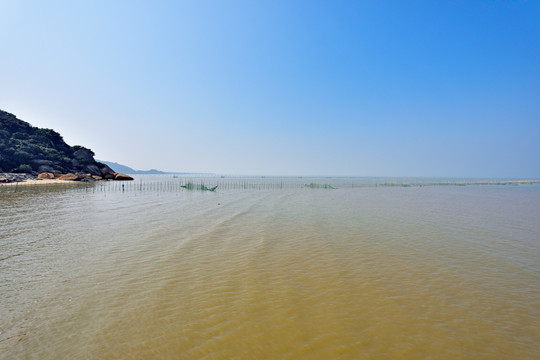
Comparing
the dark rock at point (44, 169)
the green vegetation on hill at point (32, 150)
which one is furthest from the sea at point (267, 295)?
the green vegetation on hill at point (32, 150)

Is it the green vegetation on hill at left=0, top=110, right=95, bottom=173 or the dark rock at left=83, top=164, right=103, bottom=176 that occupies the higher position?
the green vegetation on hill at left=0, top=110, right=95, bottom=173

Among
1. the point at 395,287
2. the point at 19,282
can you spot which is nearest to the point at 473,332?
the point at 395,287

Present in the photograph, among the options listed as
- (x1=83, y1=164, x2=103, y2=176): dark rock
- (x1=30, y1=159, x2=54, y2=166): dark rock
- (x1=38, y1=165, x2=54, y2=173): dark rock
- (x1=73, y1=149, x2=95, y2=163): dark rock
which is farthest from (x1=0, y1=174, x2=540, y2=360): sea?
(x1=73, y1=149, x2=95, y2=163): dark rock

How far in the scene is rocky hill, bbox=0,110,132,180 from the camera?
51812 millimetres

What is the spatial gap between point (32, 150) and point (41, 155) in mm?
1972

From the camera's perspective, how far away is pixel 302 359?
11.9 ft

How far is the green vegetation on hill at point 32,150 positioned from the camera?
169ft

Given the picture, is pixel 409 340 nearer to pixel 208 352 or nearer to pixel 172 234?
pixel 208 352

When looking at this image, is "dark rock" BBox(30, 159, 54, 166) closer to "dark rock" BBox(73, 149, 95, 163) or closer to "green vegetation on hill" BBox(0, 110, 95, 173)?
"green vegetation on hill" BBox(0, 110, 95, 173)

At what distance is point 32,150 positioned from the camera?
5662 cm

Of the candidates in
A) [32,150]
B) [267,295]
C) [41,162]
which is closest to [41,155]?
Answer: [32,150]

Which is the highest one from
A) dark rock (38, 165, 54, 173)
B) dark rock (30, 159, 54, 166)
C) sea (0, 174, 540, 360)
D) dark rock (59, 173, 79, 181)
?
dark rock (30, 159, 54, 166)

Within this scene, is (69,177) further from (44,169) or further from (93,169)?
(93,169)

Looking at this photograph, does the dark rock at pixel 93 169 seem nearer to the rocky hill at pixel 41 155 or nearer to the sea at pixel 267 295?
the rocky hill at pixel 41 155
